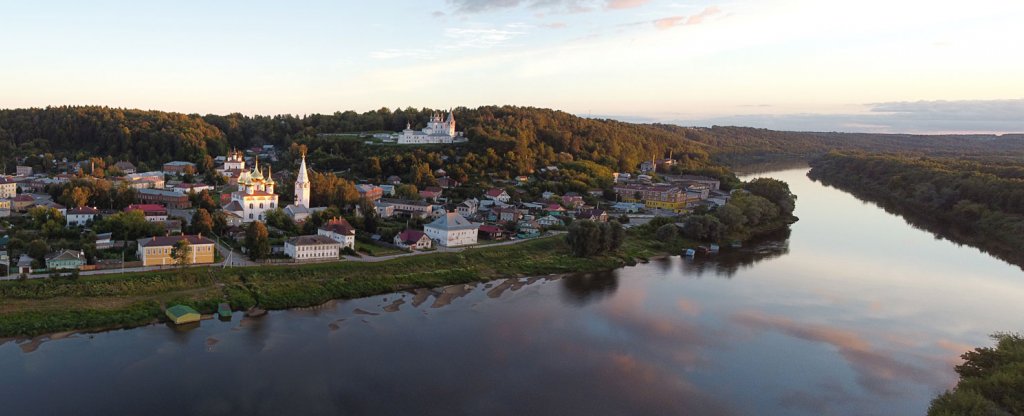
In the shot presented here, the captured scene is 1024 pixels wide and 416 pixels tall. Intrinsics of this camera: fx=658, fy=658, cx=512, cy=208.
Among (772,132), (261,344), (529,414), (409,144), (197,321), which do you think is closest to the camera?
(529,414)

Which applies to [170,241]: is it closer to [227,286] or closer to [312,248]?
[227,286]

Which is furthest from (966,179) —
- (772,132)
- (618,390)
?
(772,132)

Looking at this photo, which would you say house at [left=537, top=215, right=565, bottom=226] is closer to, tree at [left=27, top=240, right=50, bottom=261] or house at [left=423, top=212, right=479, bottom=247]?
house at [left=423, top=212, right=479, bottom=247]

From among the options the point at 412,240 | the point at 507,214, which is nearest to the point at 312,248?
the point at 412,240

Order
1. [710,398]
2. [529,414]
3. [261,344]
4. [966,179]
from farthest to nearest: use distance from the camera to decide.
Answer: [966,179], [261,344], [710,398], [529,414]

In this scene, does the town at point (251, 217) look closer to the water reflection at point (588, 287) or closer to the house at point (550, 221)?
the house at point (550, 221)

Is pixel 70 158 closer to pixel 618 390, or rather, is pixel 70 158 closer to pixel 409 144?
pixel 409 144
